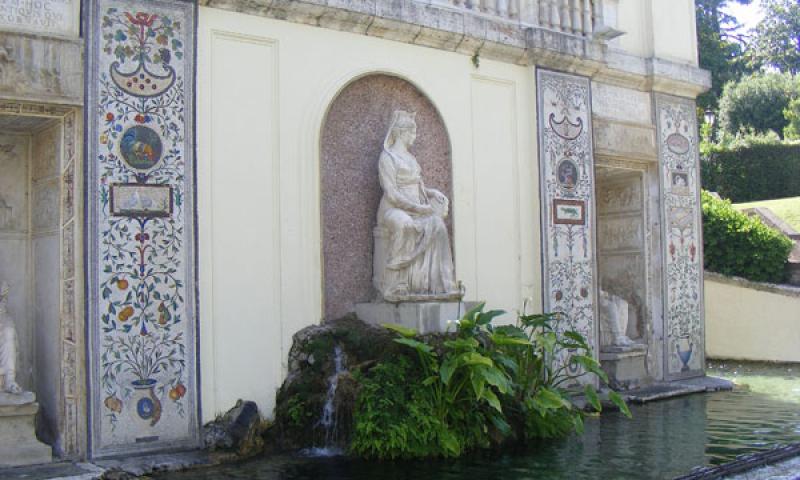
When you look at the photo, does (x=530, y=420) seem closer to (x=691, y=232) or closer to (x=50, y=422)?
(x=50, y=422)

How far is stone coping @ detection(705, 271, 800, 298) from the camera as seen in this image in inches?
520

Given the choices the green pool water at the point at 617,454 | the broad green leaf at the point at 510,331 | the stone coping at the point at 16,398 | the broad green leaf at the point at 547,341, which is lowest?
the green pool water at the point at 617,454

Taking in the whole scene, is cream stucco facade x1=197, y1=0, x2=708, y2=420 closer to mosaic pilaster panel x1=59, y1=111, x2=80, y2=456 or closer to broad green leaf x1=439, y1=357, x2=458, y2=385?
mosaic pilaster panel x1=59, y1=111, x2=80, y2=456

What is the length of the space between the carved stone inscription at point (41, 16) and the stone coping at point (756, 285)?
10.3 m

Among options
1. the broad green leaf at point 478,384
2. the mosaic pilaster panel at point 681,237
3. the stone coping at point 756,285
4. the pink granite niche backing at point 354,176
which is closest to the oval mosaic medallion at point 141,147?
the pink granite niche backing at point 354,176

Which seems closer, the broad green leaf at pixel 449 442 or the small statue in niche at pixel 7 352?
the small statue in niche at pixel 7 352

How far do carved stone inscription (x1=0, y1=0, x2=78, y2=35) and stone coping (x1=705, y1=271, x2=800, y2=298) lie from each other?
10.3 metres

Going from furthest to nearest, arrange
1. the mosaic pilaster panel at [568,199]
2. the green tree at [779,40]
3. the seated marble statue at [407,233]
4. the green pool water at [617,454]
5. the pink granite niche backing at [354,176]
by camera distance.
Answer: the green tree at [779,40]
the mosaic pilaster panel at [568,199]
the pink granite niche backing at [354,176]
the seated marble statue at [407,233]
the green pool water at [617,454]

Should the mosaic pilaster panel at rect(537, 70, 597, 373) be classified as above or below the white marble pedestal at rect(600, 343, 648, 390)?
above

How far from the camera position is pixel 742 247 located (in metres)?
14.1

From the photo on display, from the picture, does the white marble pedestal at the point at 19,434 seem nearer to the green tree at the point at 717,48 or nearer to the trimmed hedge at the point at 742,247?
the trimmed hedge at the point at 742,247

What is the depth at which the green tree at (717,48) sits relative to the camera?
30.8 metres

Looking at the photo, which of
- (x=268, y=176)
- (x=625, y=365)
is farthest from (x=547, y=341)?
(x=625, y=365)

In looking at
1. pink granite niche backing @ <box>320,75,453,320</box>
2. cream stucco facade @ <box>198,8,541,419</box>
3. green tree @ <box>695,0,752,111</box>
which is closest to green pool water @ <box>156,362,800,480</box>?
cream stucco facade @ <box>198,8,541,419</box>
